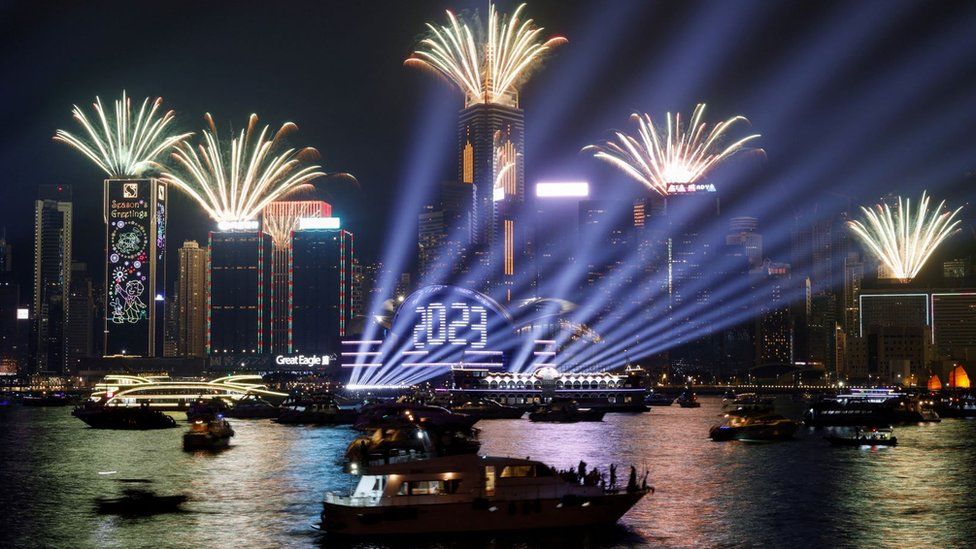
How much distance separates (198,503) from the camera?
6781cm

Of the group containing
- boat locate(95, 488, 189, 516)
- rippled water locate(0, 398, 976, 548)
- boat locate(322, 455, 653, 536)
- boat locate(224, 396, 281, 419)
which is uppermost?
boat locate(322, 455, 653, 536)

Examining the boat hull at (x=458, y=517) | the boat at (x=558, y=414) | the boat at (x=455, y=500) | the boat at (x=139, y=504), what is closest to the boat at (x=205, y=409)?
the boat at (x=139, y=504)

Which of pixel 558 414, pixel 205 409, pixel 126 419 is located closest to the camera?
pixel 126 419

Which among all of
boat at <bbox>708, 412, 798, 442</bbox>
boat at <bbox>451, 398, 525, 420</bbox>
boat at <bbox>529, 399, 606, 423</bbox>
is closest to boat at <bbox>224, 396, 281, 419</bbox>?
boat at <bbox>451, 398, 525, 420</bbox>

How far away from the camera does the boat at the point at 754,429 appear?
118750 mm

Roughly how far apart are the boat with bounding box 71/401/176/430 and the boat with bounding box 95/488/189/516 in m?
74.9

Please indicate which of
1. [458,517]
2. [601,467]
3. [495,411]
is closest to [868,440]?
[601,467]

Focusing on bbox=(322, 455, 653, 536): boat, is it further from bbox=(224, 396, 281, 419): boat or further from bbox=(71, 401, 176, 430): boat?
bbox=(224, 396, 281, 419): boat

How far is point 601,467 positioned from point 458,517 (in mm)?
36625

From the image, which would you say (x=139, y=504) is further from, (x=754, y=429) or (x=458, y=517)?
(x=754, y=429)

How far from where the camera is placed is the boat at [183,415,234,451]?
106875 millimetres

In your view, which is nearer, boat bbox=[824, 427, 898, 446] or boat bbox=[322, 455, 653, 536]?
boat bbox=[322, 455, 653, 536]

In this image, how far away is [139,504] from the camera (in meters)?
67.7

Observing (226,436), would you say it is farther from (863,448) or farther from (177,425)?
(863,448)
